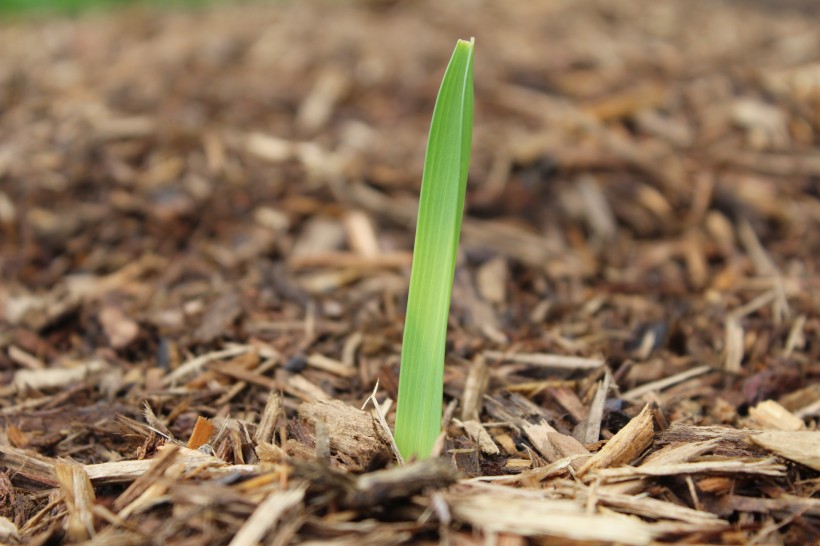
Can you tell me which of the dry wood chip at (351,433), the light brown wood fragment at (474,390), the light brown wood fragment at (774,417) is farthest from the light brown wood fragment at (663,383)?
the dry wood chip at (351,433)

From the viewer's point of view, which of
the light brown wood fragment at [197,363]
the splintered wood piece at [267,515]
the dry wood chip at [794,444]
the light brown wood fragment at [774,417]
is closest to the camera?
the splintered wood piece at [267,515]

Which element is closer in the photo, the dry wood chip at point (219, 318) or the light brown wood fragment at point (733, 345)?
the light brown wood fragment at point (733, 345)

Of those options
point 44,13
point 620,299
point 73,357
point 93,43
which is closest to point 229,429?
point 73,357

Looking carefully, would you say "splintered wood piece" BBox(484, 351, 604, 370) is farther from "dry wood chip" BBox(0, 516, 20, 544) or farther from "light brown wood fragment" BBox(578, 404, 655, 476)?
"dry wood chip" BBox(0, 516, 20, 544)

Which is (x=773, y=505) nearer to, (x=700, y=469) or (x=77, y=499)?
(x=700, y=469)

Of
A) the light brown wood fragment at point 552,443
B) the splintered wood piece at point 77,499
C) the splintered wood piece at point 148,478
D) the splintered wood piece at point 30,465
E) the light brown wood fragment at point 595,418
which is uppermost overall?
the light brown wood fragment at point 595,418

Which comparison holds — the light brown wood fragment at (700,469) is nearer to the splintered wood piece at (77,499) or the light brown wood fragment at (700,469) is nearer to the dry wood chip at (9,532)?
the splintered wood piece at (77,499)

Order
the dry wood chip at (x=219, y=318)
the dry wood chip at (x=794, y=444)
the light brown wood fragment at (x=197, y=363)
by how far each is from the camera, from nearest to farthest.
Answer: the dry wood chip at (x=794, y=444), the light brown wood fragment at (x=197, y=363), the dry wood chip at (x=219, y=318)

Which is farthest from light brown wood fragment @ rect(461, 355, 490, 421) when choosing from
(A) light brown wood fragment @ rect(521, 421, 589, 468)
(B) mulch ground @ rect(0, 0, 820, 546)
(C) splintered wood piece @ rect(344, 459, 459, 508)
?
(C) splintered wood piece @ rect(344, 459, 459, 508)

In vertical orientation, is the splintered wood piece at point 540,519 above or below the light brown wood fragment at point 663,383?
below
